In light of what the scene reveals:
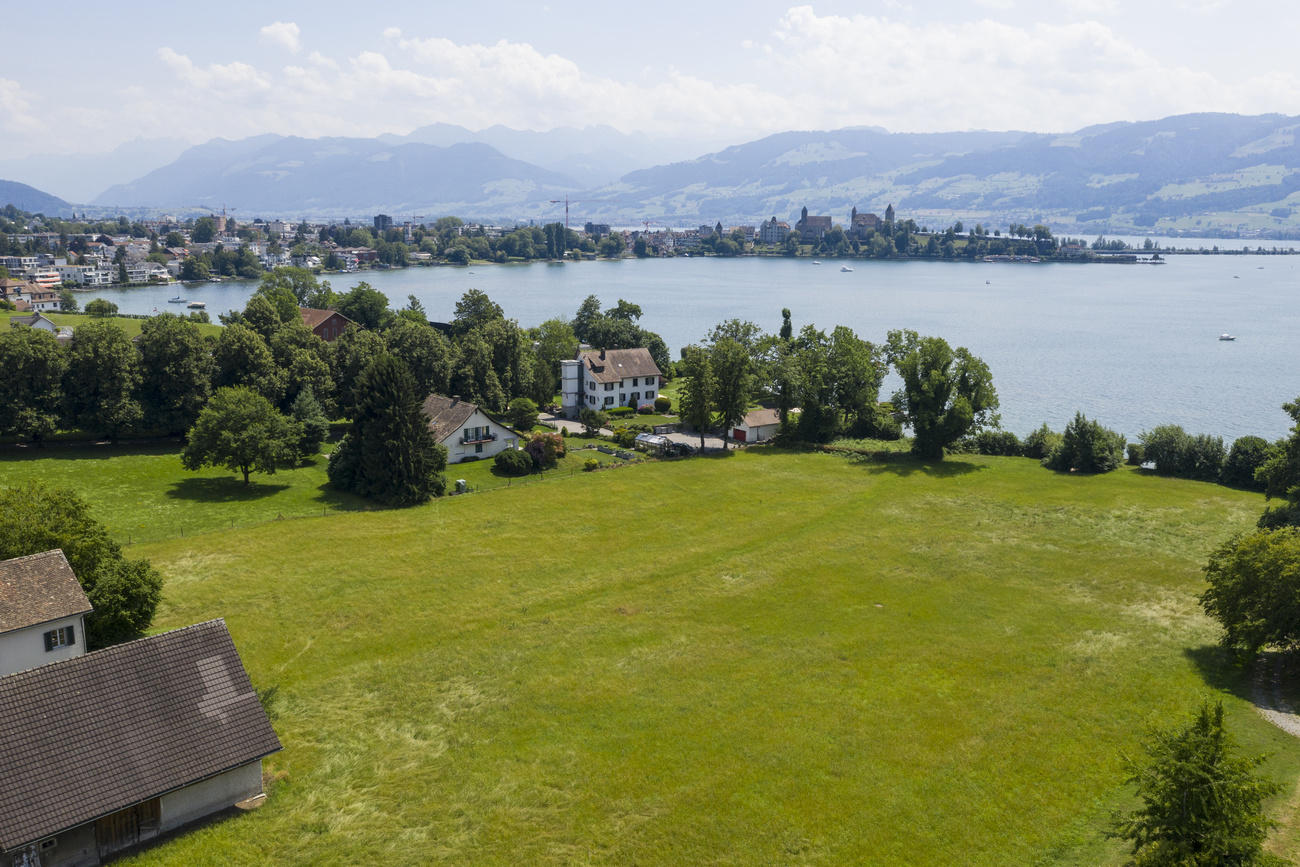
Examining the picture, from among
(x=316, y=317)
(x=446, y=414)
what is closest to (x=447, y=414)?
(x=446, y=414)

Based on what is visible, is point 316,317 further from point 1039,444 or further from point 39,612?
point 1039,444

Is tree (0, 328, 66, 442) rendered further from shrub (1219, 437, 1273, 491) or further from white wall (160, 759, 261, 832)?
shrub (1219, 437, 1273, 491)

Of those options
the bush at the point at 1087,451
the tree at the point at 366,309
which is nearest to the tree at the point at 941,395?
the bush at the point at 1087,451

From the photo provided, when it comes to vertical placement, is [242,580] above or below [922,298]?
below

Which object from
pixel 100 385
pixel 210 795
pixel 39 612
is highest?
pixel 100 385

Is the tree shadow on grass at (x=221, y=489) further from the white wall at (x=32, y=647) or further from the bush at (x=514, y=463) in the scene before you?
the white wall at (x=32, y=647)

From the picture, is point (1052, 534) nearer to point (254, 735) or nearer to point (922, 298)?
point (254, 735)

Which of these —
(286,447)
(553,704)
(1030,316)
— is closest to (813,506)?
(553,704)
